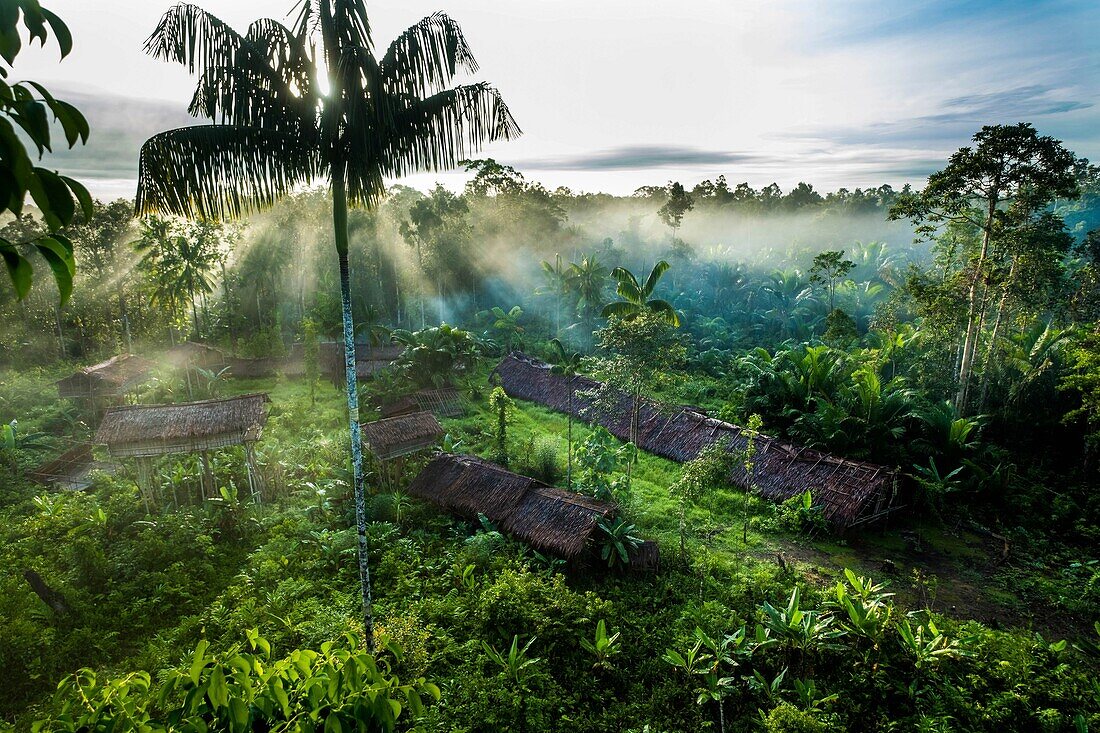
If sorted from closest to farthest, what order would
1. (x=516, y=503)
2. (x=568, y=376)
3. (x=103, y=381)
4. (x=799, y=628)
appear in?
(x=799, y=628) → (x=516, y=503) → (x=568, y=376) → (x=103, y=381)

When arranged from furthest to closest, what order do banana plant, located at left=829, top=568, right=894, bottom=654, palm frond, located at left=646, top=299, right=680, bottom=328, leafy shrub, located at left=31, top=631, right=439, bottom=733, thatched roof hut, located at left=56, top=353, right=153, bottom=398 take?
thatched roof hut, located at left=56, top=353, right=153, bottom=398 → palm frond, located at left=646, top=299, right=680, bottom=328 → banana plant, located at left=829, top=568, right=894, bottom=654 → leafy shrub, located at left=31, top=631, right=439, bottom=733

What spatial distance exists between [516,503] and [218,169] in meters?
6.93

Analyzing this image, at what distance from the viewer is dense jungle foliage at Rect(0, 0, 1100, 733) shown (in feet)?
19.6

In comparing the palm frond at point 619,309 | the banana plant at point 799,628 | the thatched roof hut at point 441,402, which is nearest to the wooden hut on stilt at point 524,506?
the banana plant at point 799,628

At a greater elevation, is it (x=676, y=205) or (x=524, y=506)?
(x=676, y=205)

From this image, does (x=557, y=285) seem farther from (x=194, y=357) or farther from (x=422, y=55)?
(x=422, y=55)

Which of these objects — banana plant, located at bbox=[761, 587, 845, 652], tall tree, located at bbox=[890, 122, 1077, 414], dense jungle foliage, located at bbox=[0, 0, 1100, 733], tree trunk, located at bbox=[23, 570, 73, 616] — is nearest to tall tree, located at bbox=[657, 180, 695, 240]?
dense jungle foliage, located at bbox=[0, 0, 1100, 733]

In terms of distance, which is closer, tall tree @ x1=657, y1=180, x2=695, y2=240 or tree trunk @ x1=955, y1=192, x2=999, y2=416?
tree trunk @ x1=955, y1=192, x2=999, y2=416

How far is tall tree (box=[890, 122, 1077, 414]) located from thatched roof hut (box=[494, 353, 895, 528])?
6.17 m

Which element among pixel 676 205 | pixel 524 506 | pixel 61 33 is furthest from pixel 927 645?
pixel 676 205

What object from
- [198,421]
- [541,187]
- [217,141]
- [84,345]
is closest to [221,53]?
[217,141]

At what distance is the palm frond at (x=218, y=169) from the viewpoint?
5.27 metres

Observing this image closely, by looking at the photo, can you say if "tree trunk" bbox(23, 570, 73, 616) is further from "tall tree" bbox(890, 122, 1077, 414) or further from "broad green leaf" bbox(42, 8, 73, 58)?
"tall tree" bbox(890, 122, 1077, 414)

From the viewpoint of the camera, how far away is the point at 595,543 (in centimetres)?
920
